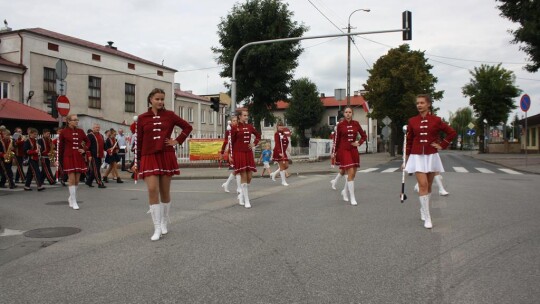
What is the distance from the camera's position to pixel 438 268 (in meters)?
4.72

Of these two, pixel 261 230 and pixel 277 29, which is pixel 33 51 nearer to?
pixel 277 29

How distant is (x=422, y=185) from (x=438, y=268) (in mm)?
2523

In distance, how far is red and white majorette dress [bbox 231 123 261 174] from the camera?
9508mm

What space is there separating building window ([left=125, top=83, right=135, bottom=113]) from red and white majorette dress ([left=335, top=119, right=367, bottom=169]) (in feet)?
109

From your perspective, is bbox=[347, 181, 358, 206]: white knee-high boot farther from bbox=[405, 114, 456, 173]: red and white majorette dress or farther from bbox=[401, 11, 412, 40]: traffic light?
bbox=[401, 11, 412, 40]: traffic light

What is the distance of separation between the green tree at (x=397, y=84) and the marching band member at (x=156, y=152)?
123ft

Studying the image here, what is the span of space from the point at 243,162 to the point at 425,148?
378 cm

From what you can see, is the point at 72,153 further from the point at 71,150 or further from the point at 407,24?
the point at 407,24

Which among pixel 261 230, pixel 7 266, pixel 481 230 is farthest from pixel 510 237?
pixel 7 266

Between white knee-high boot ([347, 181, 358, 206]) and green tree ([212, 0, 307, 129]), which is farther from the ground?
green tree ([212, 0, 307, 129])

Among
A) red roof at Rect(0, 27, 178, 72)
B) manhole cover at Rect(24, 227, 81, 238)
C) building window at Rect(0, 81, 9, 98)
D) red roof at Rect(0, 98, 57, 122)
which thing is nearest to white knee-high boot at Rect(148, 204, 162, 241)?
manhole cover at Rect(24, 227, 81, 238)

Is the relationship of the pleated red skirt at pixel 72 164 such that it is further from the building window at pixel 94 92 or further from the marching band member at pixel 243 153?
the building window at pixel 94 92

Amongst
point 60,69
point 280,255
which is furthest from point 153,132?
point 60,69

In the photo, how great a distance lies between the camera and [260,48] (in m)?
31.0
